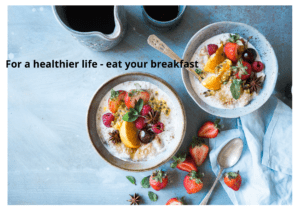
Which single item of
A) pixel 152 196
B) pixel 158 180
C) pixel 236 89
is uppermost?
pixel 236 89

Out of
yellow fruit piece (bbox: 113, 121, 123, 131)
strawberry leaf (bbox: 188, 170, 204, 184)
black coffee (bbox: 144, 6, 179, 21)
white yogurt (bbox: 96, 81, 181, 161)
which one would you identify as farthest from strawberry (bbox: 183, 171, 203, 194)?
black coffee (bbox: 144, 6, 179, 21)

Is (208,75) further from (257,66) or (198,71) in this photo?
(257,66)

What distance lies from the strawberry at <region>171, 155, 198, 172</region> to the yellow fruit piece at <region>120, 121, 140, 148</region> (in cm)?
22

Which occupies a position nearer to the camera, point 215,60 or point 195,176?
point 215,60

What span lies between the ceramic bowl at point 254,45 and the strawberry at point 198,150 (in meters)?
0.19

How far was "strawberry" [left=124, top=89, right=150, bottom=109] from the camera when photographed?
1.00 m

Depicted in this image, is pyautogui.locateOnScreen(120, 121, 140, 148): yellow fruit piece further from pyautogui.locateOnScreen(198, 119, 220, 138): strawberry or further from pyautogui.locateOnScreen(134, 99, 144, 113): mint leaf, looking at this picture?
pyautogui.locateOnScreen(198, 119, 220, 138): strawberry

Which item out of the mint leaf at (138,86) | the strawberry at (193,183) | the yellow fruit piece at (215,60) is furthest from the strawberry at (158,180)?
the yellow fruit piece at (215,60)

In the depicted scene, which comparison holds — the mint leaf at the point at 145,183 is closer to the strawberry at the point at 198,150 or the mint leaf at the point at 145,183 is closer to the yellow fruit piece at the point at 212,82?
the strawberry at the point at 198,150

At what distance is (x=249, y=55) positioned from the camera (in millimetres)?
1005

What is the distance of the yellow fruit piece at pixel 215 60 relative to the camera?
39.3 inches

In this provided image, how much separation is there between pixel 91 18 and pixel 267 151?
1017 millimetres

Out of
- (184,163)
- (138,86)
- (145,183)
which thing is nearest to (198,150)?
(184,163)

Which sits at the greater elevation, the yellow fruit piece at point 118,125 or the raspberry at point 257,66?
the raspberry at point 257,66
